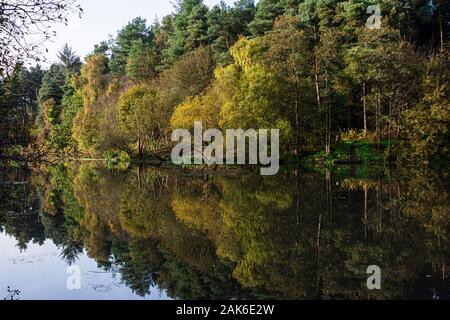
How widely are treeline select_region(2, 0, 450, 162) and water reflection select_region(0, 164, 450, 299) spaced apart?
492 inches

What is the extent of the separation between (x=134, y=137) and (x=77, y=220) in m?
31.2

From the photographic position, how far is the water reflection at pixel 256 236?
8.62m

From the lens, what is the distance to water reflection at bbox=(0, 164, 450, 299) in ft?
28.3

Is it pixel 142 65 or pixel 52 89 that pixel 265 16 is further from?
pixel 52 89

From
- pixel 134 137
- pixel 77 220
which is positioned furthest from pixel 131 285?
pixel 134 137

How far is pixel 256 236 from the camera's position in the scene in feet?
40.9

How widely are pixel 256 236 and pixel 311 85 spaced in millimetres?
29069

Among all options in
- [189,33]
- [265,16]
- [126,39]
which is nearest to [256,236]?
[265,16]

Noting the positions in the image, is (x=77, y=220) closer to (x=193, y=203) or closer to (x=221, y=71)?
(x=193, y=203)

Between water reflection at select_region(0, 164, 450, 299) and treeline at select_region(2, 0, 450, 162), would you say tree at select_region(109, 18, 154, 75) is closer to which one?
treeline at select_region(2, 0, 450, 162)

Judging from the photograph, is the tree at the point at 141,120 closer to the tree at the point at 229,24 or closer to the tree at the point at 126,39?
the tree at the point at 229,24

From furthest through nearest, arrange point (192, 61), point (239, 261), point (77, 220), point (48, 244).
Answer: point (192, 61), point (77, 220), point (48, 244), point (239, 261)

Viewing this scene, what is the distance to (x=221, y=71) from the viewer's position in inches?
1603

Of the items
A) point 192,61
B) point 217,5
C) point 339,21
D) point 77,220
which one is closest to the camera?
point 77,220
